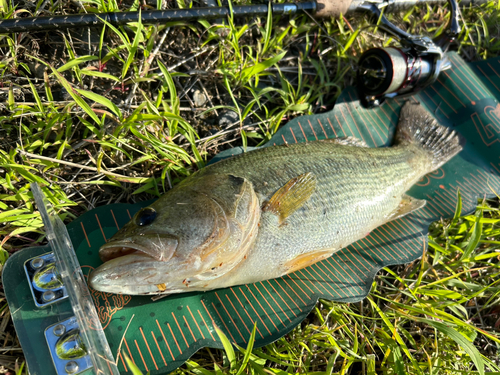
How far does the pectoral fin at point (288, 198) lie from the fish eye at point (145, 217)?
80 centimetres

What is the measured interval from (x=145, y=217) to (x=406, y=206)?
261cm

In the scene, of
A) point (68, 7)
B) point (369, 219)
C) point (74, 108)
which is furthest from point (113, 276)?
point (68, 7)

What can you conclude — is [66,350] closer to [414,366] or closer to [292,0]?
[414,366]

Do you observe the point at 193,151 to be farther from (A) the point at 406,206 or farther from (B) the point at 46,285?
(A) the point at 406,206

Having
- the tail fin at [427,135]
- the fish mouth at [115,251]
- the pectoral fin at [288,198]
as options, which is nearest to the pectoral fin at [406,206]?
the tail fin at [427,135]

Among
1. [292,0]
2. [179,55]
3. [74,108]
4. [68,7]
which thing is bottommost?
[74,108]

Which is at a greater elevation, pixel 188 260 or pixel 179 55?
pixel 179 55

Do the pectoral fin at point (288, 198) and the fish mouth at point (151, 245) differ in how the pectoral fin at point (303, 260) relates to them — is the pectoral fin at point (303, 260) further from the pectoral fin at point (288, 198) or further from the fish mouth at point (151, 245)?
the fish mouth at point (151, 245)

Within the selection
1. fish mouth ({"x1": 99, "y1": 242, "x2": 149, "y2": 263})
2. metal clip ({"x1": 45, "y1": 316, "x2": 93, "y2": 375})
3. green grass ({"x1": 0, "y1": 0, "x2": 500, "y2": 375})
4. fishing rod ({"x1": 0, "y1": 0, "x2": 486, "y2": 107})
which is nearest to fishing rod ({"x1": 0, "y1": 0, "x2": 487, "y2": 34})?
fishing rod ({"x1": 0, "y1": 0, "x2": 486, "y2": 107})

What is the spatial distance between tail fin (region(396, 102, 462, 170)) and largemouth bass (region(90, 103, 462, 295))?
20.1 inches

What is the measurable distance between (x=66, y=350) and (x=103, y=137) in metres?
1.65

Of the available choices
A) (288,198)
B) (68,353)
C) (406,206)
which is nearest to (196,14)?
(288,198)

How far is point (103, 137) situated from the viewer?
278 cm

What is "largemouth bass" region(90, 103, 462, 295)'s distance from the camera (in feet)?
6.48
